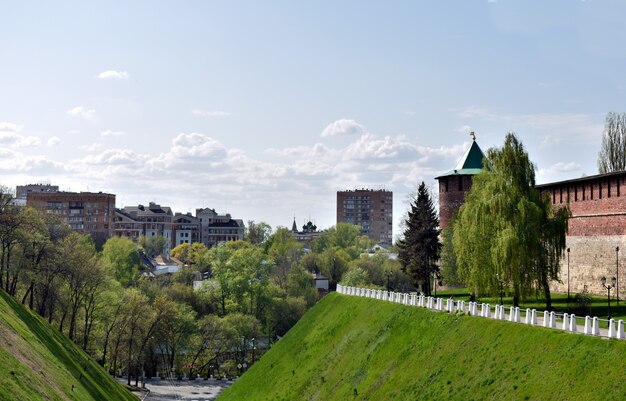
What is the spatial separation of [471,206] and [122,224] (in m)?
139

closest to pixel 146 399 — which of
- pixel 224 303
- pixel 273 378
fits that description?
pixel 273 378

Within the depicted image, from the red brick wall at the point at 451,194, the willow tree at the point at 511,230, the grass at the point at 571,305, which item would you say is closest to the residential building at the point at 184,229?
the red brick wall at the point at 451,194

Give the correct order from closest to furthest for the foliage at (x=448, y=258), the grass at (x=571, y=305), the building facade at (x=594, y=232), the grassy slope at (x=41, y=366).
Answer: the grassy slope at (x=41, y=366) → the grass at (x=571, y=305) → the building facade at (x=594, y=232) → the foliage at (x=448, y=258)

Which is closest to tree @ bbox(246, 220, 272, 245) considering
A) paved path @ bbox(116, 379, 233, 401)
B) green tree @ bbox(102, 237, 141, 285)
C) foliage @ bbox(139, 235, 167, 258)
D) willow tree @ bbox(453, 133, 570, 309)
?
foliage @ bbox(139, 235, 167, 258)

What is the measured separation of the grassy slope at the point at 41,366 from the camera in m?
30.6

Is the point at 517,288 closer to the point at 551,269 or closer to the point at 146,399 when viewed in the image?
the point at 551,269

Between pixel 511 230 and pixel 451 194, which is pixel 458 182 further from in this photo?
pixel 511 230

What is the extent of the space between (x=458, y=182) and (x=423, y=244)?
5.24 meters

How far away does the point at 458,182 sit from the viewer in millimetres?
64312

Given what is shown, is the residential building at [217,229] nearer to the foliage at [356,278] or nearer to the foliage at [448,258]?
the foliage at [356,278]

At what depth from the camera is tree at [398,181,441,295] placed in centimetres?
6375

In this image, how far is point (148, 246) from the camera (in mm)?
162250

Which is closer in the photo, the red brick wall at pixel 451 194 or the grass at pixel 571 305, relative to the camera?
the grass at pixel 571 305

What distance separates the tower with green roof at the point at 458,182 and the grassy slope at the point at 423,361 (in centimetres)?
1242
